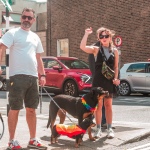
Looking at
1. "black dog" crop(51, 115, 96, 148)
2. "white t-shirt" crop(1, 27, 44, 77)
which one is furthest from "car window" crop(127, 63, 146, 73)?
"white t-shirt" crop(1, 27, 44, 77)

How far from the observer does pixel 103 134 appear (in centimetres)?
711

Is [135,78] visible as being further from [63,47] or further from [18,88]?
[18,88]

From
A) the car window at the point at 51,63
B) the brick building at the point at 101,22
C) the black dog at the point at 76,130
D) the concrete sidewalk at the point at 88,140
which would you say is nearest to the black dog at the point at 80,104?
the black dog at the point at 76,130

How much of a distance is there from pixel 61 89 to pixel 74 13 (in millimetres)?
11943

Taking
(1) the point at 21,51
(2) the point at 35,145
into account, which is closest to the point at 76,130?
(2) the point at 35,145

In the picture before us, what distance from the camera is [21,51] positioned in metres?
5.75

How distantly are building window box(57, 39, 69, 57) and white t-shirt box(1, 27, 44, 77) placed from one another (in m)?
22.3

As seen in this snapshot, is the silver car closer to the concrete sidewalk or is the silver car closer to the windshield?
the windshield

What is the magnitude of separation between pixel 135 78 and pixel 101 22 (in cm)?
885

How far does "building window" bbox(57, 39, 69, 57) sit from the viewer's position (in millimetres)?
28203

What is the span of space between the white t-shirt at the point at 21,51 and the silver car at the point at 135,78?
1254 cm

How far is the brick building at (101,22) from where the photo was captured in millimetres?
24578

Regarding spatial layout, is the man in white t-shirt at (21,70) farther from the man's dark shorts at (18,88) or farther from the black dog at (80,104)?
the black dog at (80,104)

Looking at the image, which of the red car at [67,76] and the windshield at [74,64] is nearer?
the red car at [67,76]
